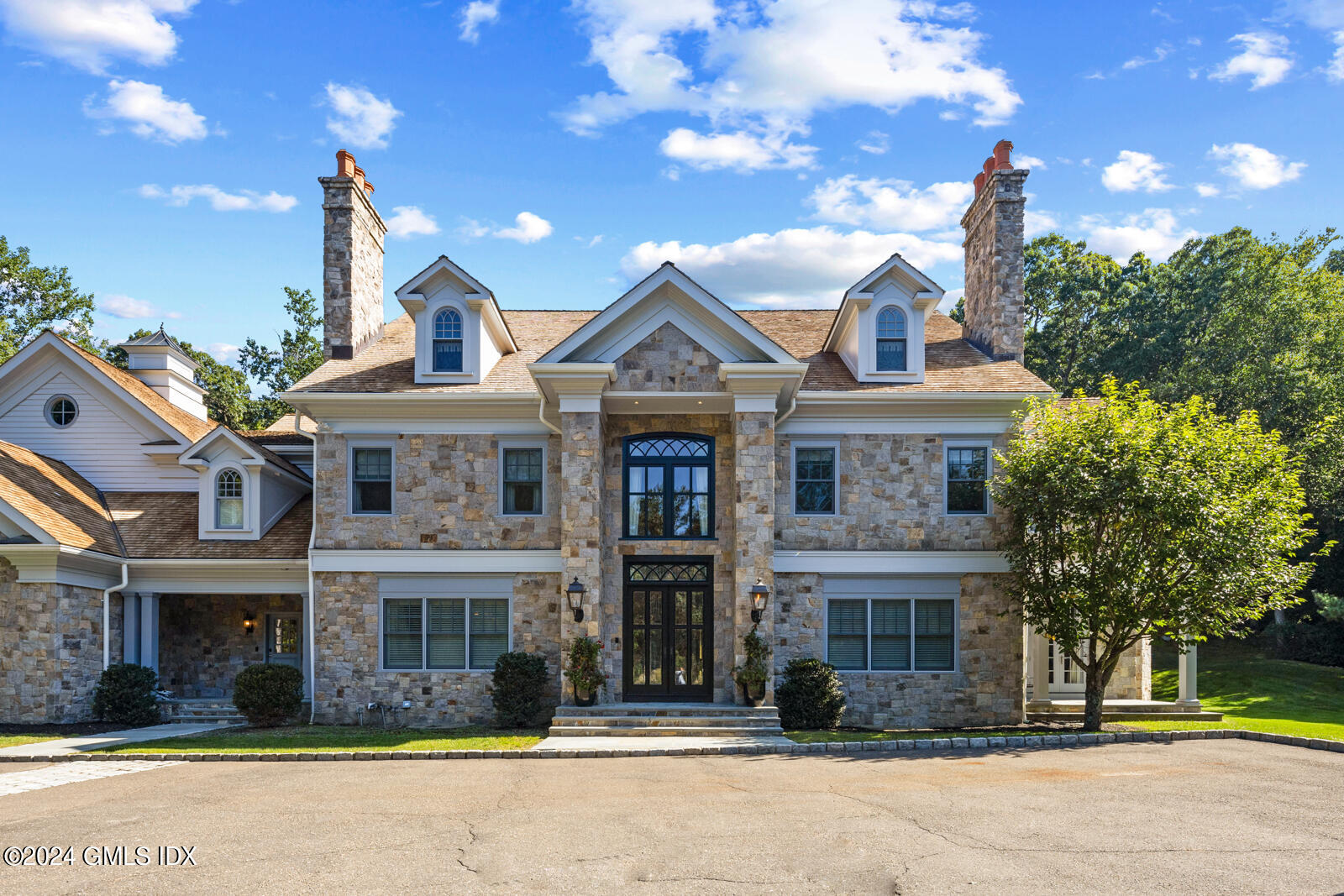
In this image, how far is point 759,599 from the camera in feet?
54.2

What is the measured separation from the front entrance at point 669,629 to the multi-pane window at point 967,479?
5.35 m

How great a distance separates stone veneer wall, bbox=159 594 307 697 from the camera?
20.3 m

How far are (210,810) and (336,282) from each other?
12654 mm

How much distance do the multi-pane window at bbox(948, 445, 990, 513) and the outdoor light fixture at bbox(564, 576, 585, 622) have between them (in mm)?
7831

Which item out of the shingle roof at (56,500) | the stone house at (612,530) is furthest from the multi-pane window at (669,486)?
the shingle roof at (56,500)

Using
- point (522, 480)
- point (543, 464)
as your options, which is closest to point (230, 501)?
point (522, 480)

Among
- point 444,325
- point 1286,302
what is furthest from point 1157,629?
point 1286,302

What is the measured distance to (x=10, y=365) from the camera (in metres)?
20.6

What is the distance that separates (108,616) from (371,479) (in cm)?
631

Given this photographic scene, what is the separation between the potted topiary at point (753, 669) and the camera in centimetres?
1633

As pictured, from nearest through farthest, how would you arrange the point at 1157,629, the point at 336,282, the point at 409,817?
the point at 409,817 < the point at 1157,629 < the point at 336,282

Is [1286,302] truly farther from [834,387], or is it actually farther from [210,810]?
[210,810]

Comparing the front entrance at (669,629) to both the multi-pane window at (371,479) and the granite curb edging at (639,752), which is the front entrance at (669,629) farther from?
the multi-pane window at (371,479)

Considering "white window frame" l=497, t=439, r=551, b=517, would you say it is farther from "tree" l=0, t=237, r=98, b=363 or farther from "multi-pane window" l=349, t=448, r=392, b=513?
"tree" l=0, t=237, r=98, b=363
